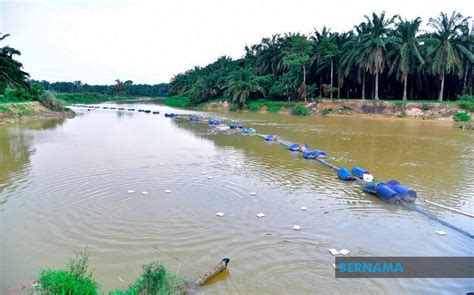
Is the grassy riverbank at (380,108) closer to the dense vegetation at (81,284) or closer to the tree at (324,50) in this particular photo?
the tree at (324,50)

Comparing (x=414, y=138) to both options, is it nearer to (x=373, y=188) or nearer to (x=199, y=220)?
(x=373, y=188)

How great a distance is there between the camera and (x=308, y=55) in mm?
42281

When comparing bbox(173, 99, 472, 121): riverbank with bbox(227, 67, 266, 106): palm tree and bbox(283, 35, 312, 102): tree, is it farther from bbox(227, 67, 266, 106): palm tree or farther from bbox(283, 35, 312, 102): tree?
bbox(227, 67, 266, 106): palm tree

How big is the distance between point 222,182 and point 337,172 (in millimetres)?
4163

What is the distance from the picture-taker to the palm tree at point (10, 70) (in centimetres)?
3197

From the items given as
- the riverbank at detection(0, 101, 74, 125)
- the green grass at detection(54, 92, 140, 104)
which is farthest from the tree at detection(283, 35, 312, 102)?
the green grass at detection(54, 92, 140, 104)

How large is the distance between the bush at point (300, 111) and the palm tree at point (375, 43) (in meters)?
8.29

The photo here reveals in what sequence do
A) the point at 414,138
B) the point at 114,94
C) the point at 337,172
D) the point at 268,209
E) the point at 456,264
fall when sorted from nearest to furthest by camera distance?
1. the point at 456,264
2. the point at 268,209
3. the point at 337,172
4. the point at 414,138
5. the point at 114,94

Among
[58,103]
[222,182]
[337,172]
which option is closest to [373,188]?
[337,172]

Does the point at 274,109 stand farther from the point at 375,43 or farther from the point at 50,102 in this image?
the point at 50,102

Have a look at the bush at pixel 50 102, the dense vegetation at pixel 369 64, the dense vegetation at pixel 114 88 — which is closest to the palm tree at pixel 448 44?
the dense vegetation at pixel 369 64

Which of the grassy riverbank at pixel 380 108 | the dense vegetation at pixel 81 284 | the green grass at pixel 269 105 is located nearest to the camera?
the dense vegetation at pixel 81 284

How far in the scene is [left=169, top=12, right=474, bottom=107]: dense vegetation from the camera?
106 feet

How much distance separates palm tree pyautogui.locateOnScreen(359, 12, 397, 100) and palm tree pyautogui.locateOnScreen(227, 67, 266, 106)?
17518 millimetres
